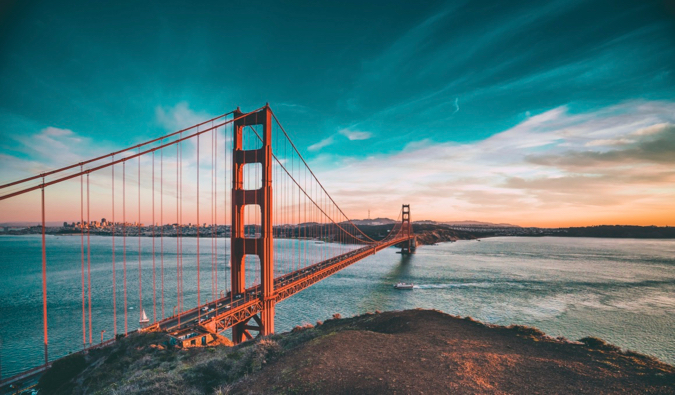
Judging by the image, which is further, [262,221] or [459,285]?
[459,285]

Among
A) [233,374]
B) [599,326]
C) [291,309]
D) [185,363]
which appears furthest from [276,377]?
[599,326]

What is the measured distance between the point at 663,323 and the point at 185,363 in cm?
4156

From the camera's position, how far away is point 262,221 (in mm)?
20469

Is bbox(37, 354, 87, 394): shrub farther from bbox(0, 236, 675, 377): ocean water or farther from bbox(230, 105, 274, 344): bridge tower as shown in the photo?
bbox(0, 236, 675, 377): ocean water

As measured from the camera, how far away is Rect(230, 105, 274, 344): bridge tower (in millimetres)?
20578

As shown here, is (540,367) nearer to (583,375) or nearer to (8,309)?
(583,375)

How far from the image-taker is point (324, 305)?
1351 inches

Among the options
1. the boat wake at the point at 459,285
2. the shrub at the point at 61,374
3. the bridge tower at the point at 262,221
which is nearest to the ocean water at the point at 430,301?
the boat wake at the point at 459,285

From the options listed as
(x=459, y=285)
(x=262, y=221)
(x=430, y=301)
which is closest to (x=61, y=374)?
(x=262, y=221)

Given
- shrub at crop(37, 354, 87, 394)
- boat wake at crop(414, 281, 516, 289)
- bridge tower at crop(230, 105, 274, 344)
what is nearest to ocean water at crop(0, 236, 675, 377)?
boat wake at crop(414, 281, 516, 289)

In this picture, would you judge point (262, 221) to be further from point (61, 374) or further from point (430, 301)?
point (430, 301)

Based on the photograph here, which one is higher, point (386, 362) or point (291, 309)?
point (386, 362)

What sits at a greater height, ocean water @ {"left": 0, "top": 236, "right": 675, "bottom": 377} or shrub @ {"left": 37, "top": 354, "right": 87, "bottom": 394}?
shrub @ {"left": 37, "top": 354, "right": 87, "bottom": 394}

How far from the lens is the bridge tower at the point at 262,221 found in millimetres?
20578
